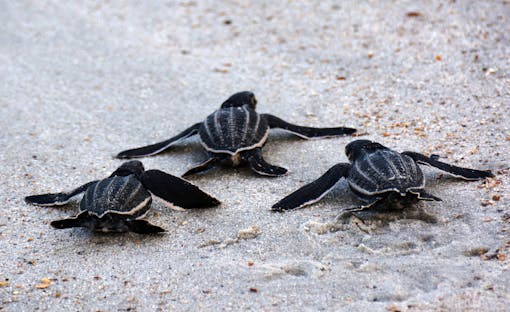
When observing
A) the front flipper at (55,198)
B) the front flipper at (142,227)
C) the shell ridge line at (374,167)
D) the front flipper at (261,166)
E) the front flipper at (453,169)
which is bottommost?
the front flipper at (55,198)

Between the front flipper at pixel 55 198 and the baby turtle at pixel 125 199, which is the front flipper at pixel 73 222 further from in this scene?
the front flipper at pixel 55 198

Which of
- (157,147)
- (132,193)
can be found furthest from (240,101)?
(132,193)

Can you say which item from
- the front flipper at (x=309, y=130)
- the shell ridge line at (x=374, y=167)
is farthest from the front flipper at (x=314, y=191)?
the front flipper at (x=309, y=130)

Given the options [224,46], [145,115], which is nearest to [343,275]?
[145,115]

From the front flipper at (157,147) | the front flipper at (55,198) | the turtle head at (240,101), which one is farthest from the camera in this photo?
the turtle head at (240,101)

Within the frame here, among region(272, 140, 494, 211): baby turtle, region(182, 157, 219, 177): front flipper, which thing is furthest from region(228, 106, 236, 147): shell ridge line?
region(272, 140, 494, 211): baby turtle

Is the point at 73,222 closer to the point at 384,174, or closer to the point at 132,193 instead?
the point at 132,193

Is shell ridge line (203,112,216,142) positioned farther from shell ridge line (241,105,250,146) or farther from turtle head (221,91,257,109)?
turtle head (221,91,257,109)
